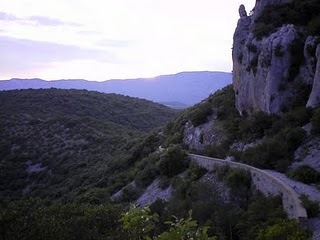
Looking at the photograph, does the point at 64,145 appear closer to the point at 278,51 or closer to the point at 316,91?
the point at 278,51

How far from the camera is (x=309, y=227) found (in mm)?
11711

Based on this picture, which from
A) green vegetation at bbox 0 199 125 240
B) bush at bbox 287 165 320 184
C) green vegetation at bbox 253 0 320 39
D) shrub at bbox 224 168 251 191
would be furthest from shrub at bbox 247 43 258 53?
green vegetation at bbox 0 199 125 240

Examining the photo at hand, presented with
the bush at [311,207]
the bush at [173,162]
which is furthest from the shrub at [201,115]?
the bush at [311,207]

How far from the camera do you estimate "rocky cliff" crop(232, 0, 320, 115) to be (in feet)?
77.3

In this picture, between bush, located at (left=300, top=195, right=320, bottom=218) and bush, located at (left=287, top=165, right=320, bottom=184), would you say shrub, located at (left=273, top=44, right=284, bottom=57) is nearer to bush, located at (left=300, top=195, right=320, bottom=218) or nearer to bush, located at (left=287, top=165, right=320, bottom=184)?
bush, located at (left=287, top=165, right=320, bottom=184)

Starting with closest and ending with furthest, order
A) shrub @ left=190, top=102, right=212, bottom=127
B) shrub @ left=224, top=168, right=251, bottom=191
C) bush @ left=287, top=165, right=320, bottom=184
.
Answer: bush @ left=287, top=165, right=320, bottom=184, shrub @ left=224, top=168, right=251, bottom=191, shrub @ left=190, top=102, right=212, bottom=127

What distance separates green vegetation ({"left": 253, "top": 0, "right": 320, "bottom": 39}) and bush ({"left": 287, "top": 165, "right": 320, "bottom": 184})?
11.2 m

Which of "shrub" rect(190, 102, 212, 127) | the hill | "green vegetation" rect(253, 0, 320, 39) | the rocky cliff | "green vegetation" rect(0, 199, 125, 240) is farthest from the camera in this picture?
the hill

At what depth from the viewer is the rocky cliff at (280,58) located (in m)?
23.5

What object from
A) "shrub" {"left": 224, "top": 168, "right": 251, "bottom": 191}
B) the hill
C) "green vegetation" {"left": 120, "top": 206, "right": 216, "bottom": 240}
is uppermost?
"green vegetation" {"left": 120, "top": 206, "right": 216, "bottom": 240}

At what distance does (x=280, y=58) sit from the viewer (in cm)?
2503

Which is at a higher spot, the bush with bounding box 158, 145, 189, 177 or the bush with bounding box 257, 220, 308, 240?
the bush with bounding box 257, 220, 308, 240

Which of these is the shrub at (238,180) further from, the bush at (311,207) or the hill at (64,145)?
the hill at (64,145)

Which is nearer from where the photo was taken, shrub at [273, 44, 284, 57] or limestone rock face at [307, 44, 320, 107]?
limestone rock face at [307, 44, 320, 107]
